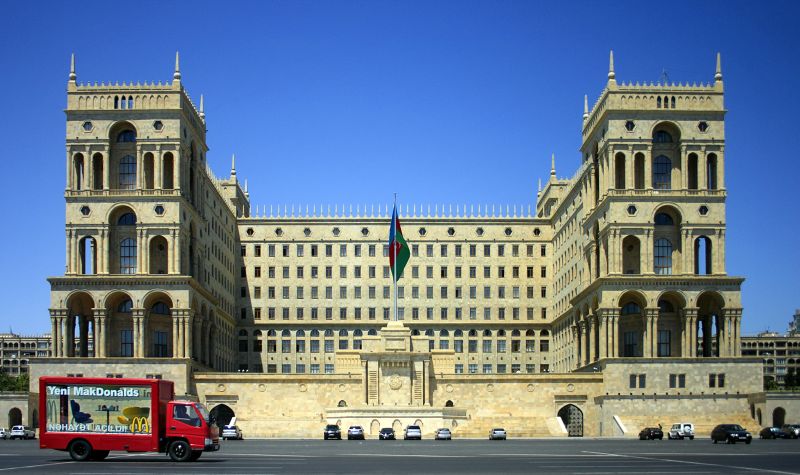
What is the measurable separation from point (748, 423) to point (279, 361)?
191ft

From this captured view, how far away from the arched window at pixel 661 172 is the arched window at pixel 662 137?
4.76ft

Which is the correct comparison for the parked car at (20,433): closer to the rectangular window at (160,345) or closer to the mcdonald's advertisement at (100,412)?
the rectangular window at (160,345)

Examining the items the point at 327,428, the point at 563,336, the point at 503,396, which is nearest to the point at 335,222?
the point at 563,336

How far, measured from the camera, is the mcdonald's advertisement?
51.5m

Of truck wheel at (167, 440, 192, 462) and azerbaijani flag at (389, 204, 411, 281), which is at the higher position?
azerbaijani flag at (389, 204, 411, 281)

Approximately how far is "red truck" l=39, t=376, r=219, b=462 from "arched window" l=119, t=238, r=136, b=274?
49.4 m

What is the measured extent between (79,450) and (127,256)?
5112 centimetres

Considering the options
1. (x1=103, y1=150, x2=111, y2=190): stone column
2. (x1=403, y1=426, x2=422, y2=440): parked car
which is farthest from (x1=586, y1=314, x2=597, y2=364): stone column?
(x1=103, y1=150, x2=111, y2=190): stone column

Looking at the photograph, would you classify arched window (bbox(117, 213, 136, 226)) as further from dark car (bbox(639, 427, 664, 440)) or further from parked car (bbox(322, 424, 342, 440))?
dark car (bbox(639, 427, 664, 440))

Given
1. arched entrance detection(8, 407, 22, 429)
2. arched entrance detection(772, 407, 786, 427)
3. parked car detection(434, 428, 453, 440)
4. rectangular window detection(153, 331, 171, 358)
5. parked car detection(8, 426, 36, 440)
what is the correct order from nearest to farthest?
parked car detection(434, 428, 453, 440) < parked car detection(8, 426, 36, 440) < arched entrance detection(772, 407, 786, 427) < arched entrance detection(8, 407, 22, 429) < rectangular window detection(153, 331, 171, 358)

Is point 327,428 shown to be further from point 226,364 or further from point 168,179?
point 226,364

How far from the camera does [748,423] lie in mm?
94125

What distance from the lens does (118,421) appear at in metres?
51.7

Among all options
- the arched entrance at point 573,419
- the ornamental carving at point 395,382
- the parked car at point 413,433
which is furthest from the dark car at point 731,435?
the ornamental carving at point 395,382
